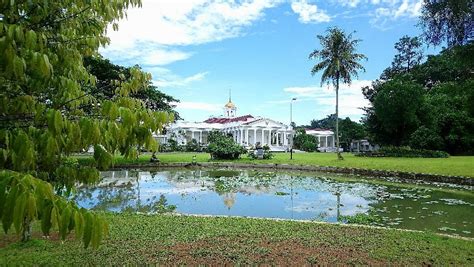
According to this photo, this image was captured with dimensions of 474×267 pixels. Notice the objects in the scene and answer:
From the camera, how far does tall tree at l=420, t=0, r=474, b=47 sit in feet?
51.2

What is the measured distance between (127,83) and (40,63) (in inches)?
62.4

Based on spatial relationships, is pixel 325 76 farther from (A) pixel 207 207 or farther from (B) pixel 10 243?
(B) pixel 10 243

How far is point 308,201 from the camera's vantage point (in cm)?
1320

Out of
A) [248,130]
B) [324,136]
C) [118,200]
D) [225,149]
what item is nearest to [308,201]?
[118,200]

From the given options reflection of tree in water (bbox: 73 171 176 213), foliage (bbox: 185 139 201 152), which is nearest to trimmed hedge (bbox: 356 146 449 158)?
foliage (bbox: 185 139 201 152)

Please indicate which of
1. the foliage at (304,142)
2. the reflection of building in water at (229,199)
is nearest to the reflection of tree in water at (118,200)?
the reflection of building in water at (229,199)

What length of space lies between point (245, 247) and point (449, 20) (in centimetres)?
1503

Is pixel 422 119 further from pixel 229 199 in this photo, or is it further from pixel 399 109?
pixel 229 199

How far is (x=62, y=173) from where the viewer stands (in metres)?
3.29

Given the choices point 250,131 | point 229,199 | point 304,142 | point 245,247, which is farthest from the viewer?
point 250,131

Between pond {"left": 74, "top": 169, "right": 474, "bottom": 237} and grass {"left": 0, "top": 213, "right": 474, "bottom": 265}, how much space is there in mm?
2503

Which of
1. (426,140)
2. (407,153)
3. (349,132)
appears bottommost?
(407,153)

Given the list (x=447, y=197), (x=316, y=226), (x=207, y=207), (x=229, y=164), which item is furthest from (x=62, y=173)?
(x=229, y=164)

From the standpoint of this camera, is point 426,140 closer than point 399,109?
Yes
